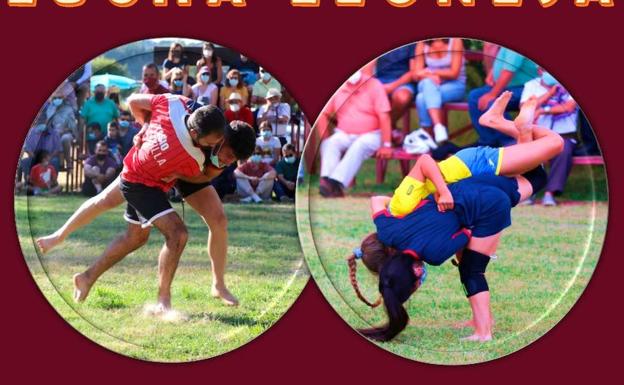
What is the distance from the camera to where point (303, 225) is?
8.63 meters

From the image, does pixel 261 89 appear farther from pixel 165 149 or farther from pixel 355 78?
pixel 165 149

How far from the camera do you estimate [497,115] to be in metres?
8.49

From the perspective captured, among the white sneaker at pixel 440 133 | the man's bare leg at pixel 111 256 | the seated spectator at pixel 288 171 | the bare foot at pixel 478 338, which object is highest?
the white sneaker at pixel 440 133

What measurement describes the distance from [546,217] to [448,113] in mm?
917

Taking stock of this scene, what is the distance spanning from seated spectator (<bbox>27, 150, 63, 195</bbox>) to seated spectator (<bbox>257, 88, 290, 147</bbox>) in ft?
4.61

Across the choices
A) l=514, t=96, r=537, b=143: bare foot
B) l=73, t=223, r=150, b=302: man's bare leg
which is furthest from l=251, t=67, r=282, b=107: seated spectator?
l=514, t=96, r=537, b=143: bare foot

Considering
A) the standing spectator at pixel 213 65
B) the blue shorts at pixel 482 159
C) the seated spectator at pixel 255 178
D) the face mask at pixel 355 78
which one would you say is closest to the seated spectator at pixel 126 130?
the standing spectator at pixel 213 65

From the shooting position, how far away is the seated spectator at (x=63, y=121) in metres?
8.69

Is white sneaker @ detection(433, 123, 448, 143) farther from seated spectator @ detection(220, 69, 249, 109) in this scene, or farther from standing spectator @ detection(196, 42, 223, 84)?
standing spectator @ detection(196, 42, 223, 84)

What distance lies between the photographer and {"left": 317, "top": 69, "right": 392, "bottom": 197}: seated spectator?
8.50m

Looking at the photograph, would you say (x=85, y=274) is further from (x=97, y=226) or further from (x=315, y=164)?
(x=315, y=164)

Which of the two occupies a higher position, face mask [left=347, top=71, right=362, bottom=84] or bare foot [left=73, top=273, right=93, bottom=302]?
face mask [left=347, top=71, right=362, bottom=84]

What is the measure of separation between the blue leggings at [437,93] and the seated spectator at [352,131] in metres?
0.23

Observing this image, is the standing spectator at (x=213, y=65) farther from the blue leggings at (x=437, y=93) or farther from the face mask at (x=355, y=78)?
the blue leggings at (x=437, y=93)
